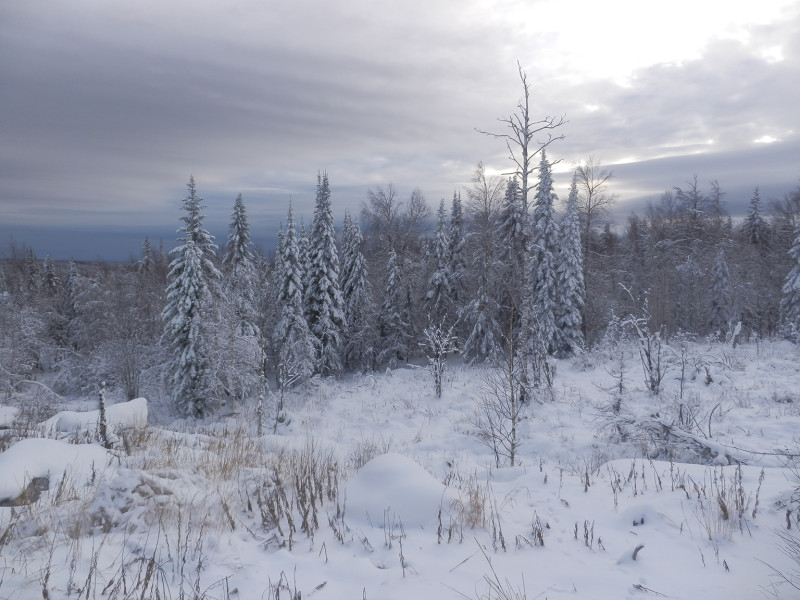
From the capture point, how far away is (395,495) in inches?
155

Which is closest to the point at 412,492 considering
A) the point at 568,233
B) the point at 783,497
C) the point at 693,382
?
the point at 783,497

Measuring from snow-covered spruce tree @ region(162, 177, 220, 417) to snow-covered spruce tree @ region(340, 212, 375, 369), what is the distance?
11.8 meters

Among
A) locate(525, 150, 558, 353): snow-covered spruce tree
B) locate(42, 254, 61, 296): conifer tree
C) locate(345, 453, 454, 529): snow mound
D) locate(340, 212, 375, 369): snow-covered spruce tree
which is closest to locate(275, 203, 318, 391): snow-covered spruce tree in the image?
locate(340, 212, 375, 369): snow-covered spruce tree

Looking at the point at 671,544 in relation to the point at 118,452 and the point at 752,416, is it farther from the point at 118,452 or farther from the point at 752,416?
the point at 752,416

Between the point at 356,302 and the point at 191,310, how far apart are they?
13.6 m

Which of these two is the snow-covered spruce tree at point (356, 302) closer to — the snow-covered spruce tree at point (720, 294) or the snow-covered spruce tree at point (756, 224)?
the snow-covered spruce tree at point (720, 294)

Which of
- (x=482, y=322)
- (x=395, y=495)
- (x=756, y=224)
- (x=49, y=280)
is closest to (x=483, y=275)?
(x=482, y=322)

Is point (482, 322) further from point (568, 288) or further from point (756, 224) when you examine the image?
point (756, 224)

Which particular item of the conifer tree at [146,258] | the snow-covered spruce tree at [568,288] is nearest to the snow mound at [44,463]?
the snow-covered spruce tree at [568,288]

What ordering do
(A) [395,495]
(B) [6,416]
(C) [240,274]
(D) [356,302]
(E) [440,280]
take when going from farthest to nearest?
1. (D) [356,302]
2. (E) [440,280]
3. (C) [240,274]
4. (B) [6,416]
5. (A) [395,495]

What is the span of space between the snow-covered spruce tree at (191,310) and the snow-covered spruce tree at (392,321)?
12952 millimetres

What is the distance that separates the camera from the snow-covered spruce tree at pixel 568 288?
2680 cm

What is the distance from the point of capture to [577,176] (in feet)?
103

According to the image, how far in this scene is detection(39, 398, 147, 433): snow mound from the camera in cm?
709
